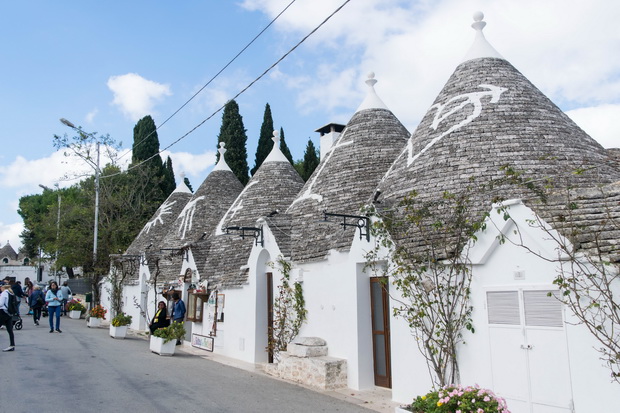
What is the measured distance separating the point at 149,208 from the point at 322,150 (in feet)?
64.6

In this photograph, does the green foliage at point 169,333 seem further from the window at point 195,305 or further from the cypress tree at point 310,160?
the cypress tree at point 310,160

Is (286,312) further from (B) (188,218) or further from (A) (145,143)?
(A) (145,143)

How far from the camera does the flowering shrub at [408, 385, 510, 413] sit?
5.35m

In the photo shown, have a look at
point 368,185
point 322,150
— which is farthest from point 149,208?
point 368,185

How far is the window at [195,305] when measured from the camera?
16.4 meters

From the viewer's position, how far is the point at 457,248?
25.5 feet

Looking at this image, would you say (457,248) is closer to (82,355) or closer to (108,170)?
(82,355)

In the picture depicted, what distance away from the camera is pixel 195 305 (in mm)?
16781

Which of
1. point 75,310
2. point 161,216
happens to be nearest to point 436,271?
point 161,216

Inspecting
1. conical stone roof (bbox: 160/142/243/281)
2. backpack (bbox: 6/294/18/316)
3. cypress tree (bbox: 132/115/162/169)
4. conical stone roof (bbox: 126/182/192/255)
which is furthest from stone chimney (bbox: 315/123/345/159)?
cypress tree (bbox: 132/115/162/169)

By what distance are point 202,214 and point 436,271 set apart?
14374 millimetres

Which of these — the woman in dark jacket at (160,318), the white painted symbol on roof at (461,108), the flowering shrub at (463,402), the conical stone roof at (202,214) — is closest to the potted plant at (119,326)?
the conical stone roof at (202,214)

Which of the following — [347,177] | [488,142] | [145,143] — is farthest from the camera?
[145,143]

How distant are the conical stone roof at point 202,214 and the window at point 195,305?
2.25 metres
